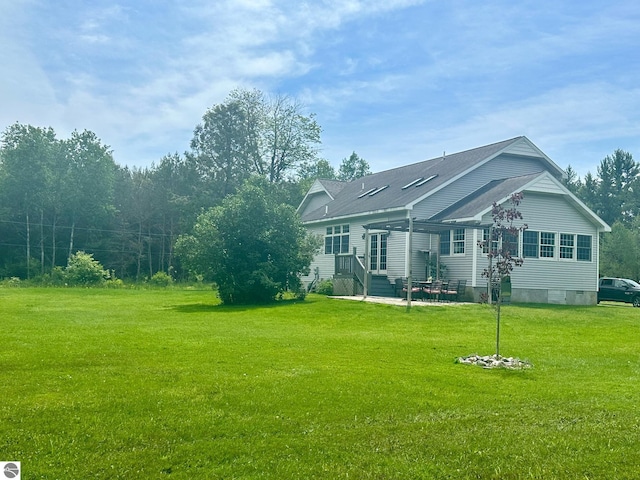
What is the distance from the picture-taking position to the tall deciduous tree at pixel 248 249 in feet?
68.0

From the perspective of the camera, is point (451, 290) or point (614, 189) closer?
point (451, 290)

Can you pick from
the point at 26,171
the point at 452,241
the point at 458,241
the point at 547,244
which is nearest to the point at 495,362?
the point at 458,241

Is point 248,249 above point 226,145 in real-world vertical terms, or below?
below

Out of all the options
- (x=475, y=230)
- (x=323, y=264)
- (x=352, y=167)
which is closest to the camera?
(x=475, y=230)

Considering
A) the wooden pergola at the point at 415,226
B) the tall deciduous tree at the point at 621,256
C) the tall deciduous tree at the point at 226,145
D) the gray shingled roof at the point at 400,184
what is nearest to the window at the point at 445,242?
the wooden pergola at the point at 415,226

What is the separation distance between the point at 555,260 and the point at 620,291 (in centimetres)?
633

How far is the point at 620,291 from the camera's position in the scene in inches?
1071

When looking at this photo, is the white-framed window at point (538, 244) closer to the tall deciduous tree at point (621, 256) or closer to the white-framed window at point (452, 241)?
the white-framed window at point (452, 241)

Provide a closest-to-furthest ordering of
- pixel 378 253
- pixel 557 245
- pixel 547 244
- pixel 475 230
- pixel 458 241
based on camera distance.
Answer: pixel 475 230 → pixel 458 241 → pixel 547 244 → pixel 557 245 → pixel 378 253

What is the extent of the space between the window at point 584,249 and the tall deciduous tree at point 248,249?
10719mm

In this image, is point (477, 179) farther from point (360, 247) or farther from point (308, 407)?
point (308, 407)

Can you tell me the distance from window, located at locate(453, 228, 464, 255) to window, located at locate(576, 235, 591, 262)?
4927mm

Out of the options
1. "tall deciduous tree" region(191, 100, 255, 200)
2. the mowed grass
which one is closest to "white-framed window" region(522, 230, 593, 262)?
the mowed grass

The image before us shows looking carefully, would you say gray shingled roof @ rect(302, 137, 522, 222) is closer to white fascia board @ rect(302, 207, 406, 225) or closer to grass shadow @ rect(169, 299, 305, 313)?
white fascia board @ rect(302, 207, 406, 225)
